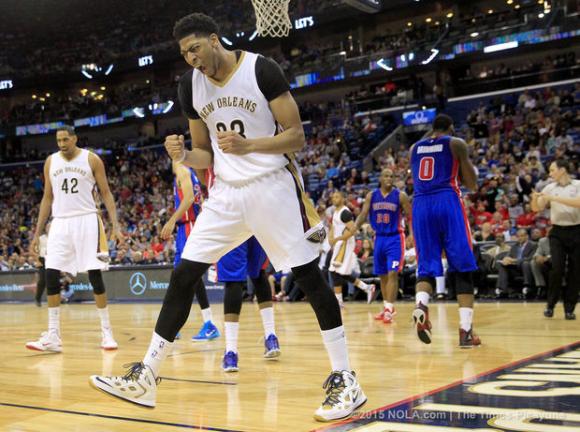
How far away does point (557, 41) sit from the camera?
2603 centimetres

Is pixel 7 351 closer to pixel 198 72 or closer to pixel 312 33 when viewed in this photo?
pixel 198 72

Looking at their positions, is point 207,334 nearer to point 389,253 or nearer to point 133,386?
point 389,253

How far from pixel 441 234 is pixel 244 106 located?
10.5ft

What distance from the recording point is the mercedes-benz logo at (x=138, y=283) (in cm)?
1694

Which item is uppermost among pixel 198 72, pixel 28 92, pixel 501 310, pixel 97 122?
pixel 28 92

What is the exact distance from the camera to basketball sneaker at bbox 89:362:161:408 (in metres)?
3.40

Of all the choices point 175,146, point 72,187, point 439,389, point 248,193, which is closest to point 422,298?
point 439,389

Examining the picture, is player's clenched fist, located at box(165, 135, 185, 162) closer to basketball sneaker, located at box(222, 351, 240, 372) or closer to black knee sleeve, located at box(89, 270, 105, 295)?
basketball sneaker, located at box(222, 351, 240, 372)

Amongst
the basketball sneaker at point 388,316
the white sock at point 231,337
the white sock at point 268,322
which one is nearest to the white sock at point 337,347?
the white sock at point 231,337

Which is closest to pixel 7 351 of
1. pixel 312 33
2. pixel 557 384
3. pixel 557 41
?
pixel 557 384

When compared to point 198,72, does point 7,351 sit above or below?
below

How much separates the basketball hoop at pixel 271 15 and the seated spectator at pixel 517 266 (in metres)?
6.23

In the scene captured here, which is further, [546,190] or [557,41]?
[557,41]

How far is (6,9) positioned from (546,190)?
37.6m
